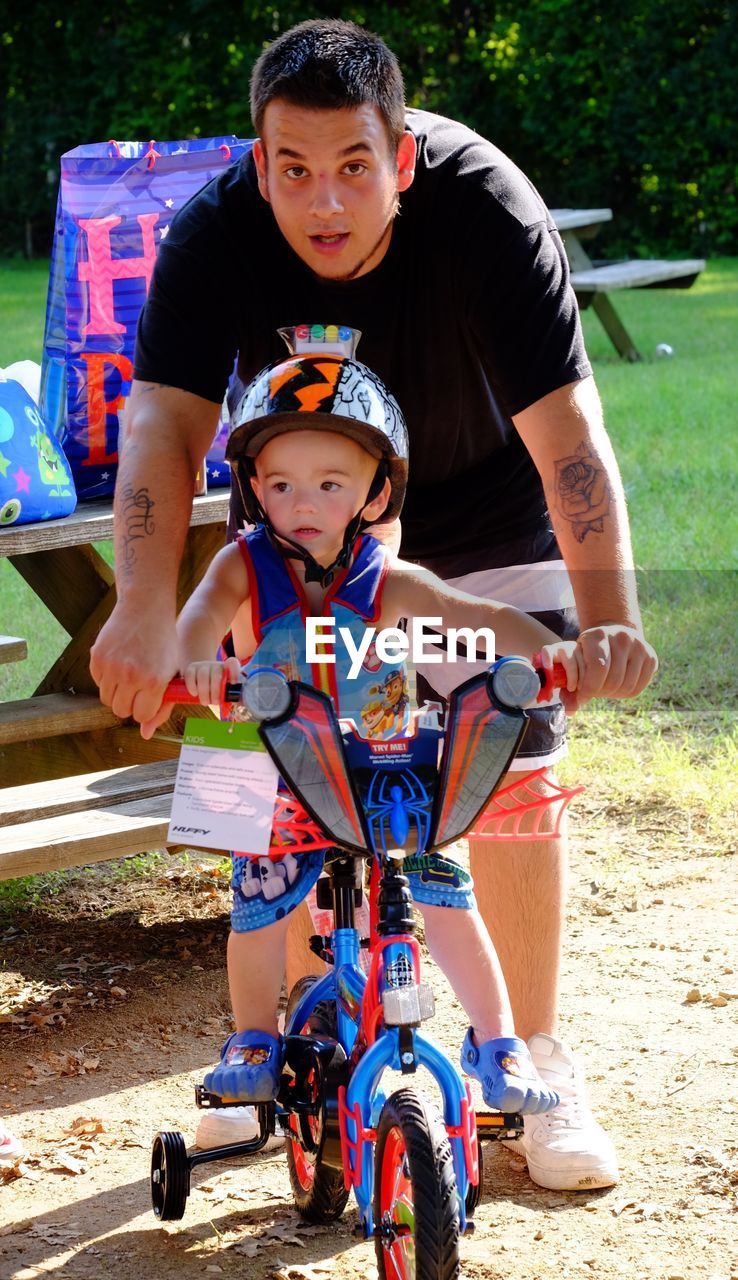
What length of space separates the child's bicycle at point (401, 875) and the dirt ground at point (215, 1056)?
0.55 m

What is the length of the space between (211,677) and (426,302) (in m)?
1.10

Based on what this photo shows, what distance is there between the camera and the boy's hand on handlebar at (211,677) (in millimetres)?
2104

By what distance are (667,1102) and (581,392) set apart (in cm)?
151

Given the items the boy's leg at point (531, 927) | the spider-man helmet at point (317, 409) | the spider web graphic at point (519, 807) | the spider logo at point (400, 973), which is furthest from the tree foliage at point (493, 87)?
the spider logo at point (400, 973)

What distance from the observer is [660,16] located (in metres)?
19.6

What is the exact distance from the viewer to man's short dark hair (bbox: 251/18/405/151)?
2.58 meters

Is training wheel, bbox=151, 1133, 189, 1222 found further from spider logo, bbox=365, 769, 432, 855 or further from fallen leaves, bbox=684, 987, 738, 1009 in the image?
fallen leaves, bbox=684, 987, 738, 1009

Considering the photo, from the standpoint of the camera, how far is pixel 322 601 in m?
2.54

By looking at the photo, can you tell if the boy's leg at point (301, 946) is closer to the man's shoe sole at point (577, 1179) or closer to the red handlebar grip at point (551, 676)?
the man's shoe sole at point (577, 1179)

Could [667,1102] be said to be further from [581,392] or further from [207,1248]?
[581,392]

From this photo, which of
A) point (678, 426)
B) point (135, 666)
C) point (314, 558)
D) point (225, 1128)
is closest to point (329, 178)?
point (314, 558)

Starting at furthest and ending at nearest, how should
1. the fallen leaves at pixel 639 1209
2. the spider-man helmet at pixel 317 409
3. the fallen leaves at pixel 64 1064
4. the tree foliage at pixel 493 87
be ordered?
the tree foliage at pixel 493 87 < the fallen leaves at pixel 64 1064 < the fallen leaves at pixel 639 1209 < the spider-man helmet at pixel 317 409

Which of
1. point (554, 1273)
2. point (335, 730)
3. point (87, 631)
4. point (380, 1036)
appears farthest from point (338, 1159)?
point (87, 631)

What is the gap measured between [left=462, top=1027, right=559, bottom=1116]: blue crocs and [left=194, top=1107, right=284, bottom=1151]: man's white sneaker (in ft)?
2.69
